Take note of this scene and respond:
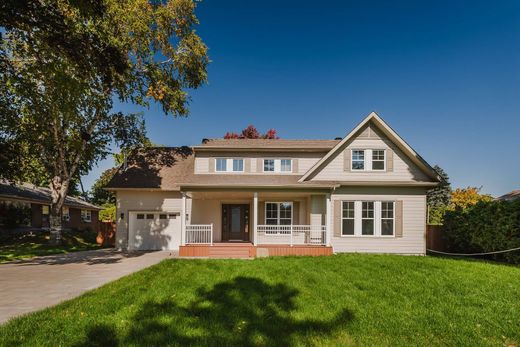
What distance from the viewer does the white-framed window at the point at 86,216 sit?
32.7 meters

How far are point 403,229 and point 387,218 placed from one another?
889 mm

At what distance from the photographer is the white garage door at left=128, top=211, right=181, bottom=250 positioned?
16156 millimetres

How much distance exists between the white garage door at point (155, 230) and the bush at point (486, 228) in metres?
14.3

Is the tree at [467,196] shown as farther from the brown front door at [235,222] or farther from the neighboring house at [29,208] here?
the neighboring house at [29,208]

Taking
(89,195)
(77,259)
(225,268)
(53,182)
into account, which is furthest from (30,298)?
(89,195)

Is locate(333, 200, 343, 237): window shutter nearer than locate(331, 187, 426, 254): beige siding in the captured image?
No

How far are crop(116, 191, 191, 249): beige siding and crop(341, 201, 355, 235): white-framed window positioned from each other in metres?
8.18

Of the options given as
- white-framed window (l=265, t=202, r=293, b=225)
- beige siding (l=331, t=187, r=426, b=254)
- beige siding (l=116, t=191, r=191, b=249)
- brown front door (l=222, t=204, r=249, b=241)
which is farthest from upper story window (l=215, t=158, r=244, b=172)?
beige siding (l=331, t=187, r=426, b=254)

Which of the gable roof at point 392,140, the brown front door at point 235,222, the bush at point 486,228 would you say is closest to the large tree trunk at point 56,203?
the brown front door at point 235,222

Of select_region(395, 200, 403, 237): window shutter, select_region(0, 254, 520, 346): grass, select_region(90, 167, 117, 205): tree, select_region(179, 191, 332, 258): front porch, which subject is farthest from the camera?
select_region(90, 167, 117, 205): tree

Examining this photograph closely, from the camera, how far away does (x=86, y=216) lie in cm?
3353

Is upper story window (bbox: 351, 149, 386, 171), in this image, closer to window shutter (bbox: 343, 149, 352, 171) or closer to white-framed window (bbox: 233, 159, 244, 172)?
window shutter (bbox: 343, 149, 352, 171)

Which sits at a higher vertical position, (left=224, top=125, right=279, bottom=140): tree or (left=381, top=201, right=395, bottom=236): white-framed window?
(left=224, top=125, right=279, bottom=140): tree

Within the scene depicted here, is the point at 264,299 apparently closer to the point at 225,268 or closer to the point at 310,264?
the point at 225,268
